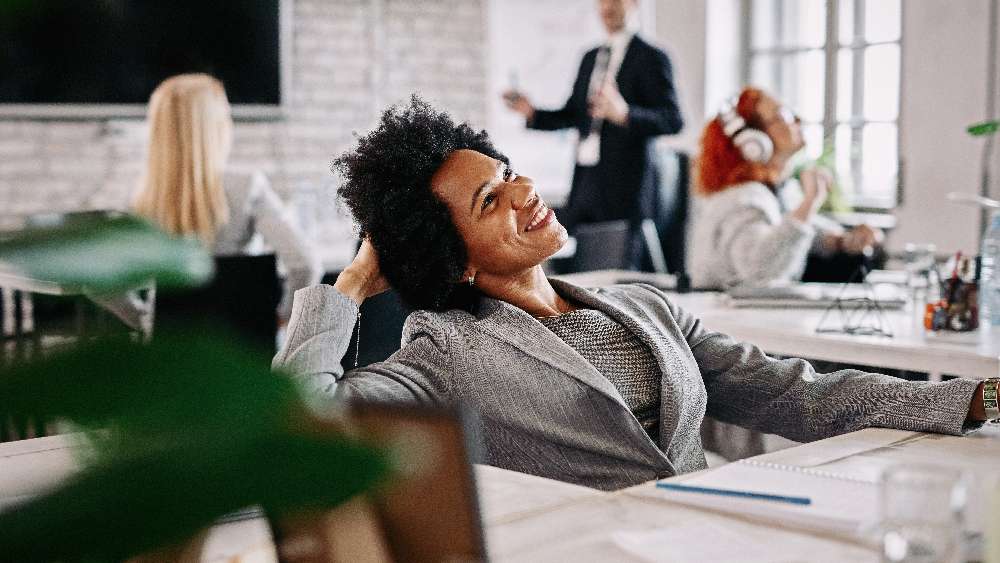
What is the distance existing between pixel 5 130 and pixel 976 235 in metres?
4.69

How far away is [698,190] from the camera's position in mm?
3566

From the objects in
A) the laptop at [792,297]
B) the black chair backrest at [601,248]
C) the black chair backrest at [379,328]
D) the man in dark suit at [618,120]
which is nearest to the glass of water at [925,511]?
the black chair backrest at [379,328]

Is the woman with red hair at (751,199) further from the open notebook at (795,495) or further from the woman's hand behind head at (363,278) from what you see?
the open notebook at (795,495)

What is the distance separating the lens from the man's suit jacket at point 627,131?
16.2 ft

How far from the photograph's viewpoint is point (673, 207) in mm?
5742

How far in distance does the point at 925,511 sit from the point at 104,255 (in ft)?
2.60

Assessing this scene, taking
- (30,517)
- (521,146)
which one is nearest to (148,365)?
(30,517)

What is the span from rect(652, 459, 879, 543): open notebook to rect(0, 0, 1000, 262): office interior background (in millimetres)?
3310

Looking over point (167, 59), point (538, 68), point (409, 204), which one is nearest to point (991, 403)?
point (409, 204)

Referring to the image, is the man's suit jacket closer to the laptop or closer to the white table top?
the laptop

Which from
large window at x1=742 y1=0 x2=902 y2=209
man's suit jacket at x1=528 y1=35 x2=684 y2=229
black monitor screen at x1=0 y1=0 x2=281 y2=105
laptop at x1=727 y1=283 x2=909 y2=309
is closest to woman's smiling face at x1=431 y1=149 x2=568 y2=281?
laptop at x1=727 y1=283 x2=909 y2=309

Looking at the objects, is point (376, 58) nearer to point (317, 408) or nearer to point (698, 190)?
point (698, 190)

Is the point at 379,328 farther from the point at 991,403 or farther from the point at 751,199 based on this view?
the point at 751,199

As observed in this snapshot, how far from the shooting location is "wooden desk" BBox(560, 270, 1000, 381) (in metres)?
2.21
